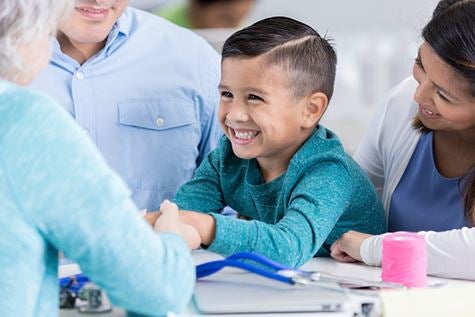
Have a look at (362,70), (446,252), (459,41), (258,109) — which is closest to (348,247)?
(446,252)

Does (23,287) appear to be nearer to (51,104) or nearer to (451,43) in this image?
(51,104)

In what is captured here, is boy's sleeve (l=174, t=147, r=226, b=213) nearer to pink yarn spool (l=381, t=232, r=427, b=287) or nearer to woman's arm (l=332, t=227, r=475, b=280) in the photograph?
woman's arm (l=332, t=227, r=475, b=280)

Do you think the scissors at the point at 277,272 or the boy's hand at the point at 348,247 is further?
the boy's hand at the point at 348,247

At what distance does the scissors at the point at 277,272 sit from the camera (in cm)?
133

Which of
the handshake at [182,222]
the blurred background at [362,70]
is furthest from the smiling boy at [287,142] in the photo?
the blurred background at [362,70]

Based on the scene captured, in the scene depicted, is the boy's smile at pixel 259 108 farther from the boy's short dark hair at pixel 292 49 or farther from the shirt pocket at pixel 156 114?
the shirt pocket at pixel 156 114

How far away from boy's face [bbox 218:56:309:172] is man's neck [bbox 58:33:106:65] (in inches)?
14.1

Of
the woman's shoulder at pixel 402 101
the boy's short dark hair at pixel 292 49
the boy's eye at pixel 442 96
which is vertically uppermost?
the boy's short dark hair at pixel 292 49

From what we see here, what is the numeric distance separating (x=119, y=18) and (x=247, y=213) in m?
0.48

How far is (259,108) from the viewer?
66.6 inches

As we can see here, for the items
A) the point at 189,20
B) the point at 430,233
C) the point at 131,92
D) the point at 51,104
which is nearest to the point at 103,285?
the point at 51,104

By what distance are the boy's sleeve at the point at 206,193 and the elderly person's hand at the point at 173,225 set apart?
308 mm

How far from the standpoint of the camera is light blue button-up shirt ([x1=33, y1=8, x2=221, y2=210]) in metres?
1.94

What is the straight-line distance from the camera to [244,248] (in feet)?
5.00
